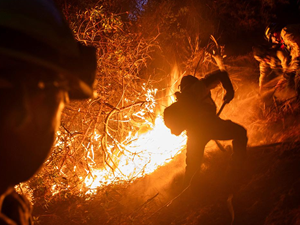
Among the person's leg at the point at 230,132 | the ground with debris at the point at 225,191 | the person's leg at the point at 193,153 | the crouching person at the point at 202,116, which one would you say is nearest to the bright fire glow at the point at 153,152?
the ground with debris at the point at 225,191

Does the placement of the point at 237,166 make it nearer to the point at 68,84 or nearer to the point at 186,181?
the point at 186,181

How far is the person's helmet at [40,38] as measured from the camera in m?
0.93

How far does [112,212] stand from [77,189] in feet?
4.14

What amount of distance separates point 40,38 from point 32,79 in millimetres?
222

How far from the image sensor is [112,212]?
16.3 feet

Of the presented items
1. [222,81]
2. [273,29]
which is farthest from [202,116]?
[273,29]

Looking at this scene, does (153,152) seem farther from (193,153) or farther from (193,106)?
(193,106)

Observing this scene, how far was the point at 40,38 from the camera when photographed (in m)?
0.97

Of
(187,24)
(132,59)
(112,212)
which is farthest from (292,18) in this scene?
(112,212)

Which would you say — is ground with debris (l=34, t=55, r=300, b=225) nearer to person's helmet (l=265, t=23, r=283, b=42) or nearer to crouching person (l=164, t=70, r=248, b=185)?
crouching person (l=164, t=70, r=248, b=185)

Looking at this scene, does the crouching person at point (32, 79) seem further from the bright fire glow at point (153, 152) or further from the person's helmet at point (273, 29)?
the person's helmet at point (273, 29)

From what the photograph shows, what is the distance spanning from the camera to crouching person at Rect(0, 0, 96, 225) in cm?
96

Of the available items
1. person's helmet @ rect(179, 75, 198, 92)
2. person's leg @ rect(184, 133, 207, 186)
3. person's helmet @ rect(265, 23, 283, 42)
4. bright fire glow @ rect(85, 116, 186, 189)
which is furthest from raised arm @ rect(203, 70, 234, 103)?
person's helmet @ rect(265, 23, 283, 42)

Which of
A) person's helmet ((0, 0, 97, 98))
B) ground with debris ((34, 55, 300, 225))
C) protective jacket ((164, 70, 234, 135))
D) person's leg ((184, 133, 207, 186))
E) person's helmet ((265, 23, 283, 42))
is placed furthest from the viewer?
person's helmet ((265, 23, 283, 42))
